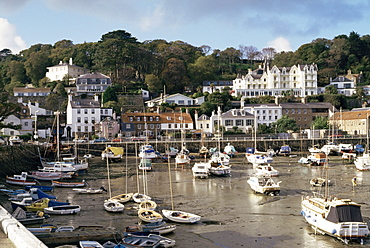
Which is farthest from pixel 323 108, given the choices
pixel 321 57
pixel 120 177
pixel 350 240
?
pixel 350 240

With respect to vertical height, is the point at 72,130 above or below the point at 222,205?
above

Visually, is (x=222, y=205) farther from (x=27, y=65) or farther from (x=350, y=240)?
(x=27, y=65)

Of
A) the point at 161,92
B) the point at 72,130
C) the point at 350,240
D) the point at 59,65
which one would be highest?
the point at 59,65

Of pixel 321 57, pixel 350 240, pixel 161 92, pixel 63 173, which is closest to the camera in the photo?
pixel 350 240

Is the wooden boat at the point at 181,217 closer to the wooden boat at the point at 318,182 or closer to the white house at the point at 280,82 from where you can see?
the wooden boat at the point at 318,182

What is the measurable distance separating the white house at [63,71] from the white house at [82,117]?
79.2 ft

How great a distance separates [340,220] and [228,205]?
8.86 m

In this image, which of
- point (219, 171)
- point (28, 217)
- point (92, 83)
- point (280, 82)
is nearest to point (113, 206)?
point (28, 217)

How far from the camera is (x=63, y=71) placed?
97125mm

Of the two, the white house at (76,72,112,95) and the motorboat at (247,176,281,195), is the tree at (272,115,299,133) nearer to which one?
the white house at (76,72,112,95)

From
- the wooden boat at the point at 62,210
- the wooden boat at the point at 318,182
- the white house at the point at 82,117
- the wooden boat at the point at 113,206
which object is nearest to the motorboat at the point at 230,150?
the white house at the point at 82,117

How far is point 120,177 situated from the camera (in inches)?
1628

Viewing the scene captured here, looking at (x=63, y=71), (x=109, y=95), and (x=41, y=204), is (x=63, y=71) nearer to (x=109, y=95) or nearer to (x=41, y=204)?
(x=109, y=95)

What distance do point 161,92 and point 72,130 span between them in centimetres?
2667
